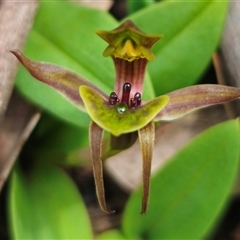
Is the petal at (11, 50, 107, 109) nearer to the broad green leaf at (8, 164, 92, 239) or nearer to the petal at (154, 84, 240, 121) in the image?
the petal at (154, 84, 240, 121)

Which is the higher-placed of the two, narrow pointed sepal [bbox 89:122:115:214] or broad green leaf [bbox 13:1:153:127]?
broad green leaf [bbox 13:1:153:127]

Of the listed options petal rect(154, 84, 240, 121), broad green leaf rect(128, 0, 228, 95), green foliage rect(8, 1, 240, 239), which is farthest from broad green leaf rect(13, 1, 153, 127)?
petal rect(154, 84, 240, 121)

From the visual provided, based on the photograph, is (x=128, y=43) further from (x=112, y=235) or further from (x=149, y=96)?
(x=112, y=235)

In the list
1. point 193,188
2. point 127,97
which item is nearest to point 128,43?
point 127,97

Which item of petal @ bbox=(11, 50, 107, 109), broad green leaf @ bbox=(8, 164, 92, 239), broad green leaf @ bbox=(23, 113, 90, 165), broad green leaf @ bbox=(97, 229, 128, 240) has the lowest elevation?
broad green leaf @ bbox=(97, 229, 128, 240)

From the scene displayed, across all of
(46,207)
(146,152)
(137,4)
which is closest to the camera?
(146,152)

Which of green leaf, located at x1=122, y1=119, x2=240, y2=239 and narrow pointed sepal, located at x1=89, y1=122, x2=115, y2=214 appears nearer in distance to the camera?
narrow pointed sepal, located at x1=89, y1=122, x2=115, y2=214
